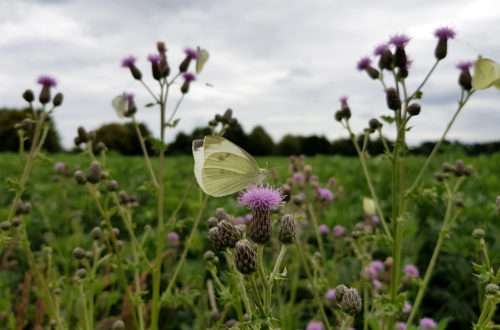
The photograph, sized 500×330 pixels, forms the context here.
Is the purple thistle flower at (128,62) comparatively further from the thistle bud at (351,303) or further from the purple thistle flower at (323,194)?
the thistle bud at (351,303)

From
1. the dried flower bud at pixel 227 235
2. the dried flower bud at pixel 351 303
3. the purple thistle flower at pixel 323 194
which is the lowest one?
the dried flower bud at pixel 351 303

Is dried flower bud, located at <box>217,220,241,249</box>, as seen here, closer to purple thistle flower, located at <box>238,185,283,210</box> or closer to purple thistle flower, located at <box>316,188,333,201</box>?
purple thistle flower, located at <box>238,185,283,210</box>

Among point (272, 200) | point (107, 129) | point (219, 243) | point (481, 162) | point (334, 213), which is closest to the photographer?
point (219, 243)

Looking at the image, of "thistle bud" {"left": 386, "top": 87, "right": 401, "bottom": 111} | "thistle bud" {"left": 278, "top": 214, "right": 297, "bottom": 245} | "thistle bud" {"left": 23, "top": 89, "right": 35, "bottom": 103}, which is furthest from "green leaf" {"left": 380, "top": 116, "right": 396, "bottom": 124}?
"thistle bud" {"left": 23, "top": 89, "right": 35, "bottom": 103}

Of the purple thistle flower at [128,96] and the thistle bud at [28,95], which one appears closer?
the thistle bud at [28,95]

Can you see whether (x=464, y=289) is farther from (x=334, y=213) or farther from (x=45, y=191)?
(x=45, y=191)

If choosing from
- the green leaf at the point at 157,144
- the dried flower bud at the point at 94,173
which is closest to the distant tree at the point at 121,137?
the dried flower bud at the point at 94,173

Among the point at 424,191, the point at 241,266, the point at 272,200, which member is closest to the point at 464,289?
the point at 424,191
